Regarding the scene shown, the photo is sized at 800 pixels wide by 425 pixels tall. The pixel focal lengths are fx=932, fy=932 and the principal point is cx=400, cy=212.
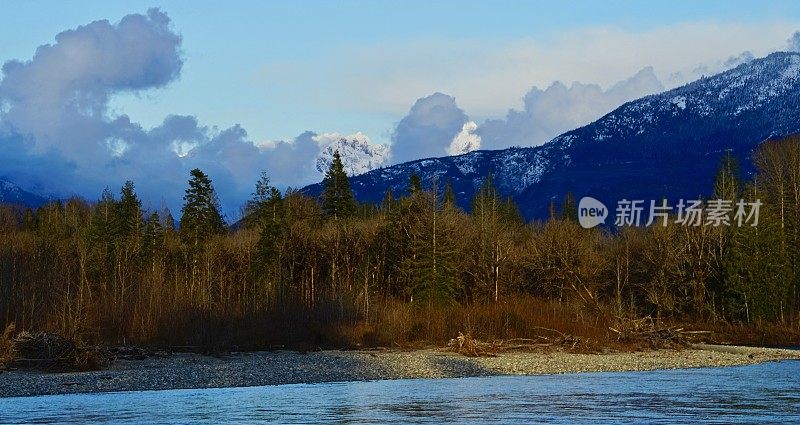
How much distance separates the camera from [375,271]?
96.1 meters

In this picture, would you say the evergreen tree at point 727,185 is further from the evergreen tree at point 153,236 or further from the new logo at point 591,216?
the evergreen tree at point 153,236

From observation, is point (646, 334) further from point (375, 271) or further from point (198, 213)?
point (198, 213)

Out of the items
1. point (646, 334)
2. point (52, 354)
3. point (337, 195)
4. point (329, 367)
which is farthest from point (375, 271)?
point (52, 354)

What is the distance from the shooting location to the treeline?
64375 millimetres

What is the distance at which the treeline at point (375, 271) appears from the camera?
211ft

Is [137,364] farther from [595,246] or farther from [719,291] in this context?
[595,246]

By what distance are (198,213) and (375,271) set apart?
85.5ft

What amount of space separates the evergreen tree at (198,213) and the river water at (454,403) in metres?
66.8

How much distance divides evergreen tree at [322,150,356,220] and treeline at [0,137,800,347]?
0.59 ft

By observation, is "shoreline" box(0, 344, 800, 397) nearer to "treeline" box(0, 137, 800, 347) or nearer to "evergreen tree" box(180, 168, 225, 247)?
"treeline" box(0, 137, 800, 347)

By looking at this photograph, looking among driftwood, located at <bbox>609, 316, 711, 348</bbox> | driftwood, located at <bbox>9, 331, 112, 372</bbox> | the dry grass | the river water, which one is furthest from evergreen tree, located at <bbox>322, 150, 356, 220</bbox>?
the river water

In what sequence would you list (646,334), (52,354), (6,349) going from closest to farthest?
1. (6,349)
2. (52,354)
3. (646,334)

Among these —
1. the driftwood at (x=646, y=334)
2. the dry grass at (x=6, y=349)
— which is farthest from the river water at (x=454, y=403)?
the driftwood at (x=646, y=334)

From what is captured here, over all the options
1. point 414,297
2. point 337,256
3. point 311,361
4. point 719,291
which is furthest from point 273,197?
point 311,361
